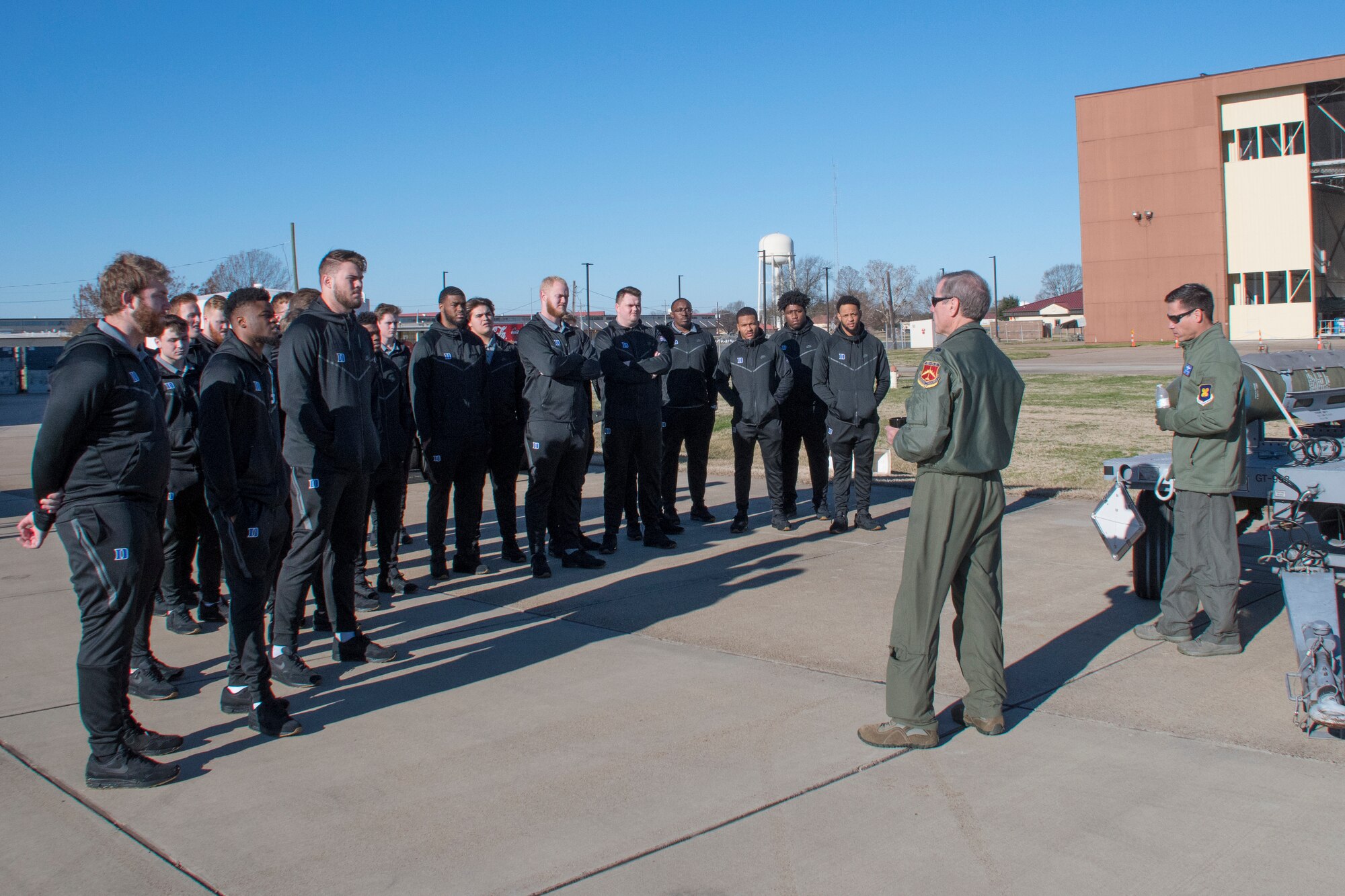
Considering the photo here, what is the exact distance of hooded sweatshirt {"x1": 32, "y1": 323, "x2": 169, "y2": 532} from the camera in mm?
3955

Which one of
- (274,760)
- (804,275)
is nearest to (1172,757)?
(274,760)

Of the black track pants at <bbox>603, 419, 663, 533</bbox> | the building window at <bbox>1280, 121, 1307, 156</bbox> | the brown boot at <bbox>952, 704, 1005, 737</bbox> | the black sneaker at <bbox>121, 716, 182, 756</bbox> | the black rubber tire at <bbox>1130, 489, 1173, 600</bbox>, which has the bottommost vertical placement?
the brown boot at <bbox>952, 704, 1005, 737</bbox>

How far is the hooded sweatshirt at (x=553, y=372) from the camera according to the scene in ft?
25.1

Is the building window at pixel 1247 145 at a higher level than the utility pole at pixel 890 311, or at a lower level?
higher

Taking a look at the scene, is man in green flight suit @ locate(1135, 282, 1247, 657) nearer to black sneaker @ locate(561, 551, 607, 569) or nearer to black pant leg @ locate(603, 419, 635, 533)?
black sneaker @ locate(561, 551, 607, 569)

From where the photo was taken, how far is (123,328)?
4.20m

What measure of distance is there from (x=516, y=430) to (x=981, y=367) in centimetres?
456

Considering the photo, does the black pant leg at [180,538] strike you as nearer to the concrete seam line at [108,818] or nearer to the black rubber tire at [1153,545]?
the concrete seam line at [108,818]

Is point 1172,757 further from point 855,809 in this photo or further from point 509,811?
point 509,811

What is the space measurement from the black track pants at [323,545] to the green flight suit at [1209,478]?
14.0 ft

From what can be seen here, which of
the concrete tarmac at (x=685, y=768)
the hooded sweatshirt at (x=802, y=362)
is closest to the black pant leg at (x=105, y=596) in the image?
the concrete tarmac at (x=685, y=768)

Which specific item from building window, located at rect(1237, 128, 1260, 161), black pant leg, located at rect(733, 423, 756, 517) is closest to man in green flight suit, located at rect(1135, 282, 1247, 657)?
black pant leg, located at rect(733, 423, 756, 517)

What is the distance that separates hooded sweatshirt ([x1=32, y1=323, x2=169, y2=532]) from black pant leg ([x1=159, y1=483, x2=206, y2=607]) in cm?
251

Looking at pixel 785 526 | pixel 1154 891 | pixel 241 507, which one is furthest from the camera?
pixel 785 526
